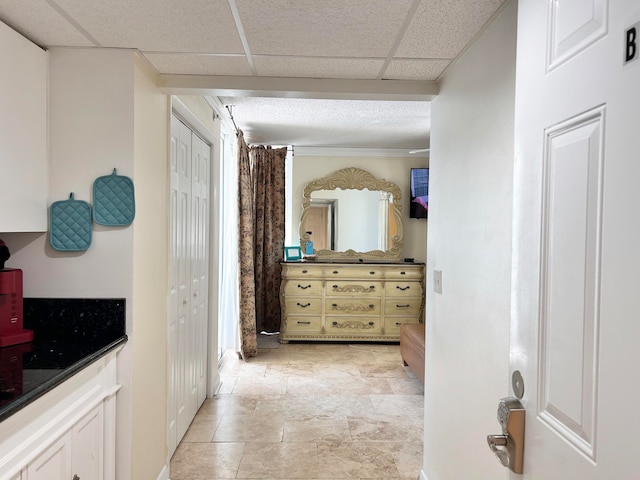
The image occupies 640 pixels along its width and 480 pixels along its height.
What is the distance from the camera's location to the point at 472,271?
5.66ft

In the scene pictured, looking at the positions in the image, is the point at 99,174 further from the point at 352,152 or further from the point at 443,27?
the point at 352,152

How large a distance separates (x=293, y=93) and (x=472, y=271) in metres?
1.22

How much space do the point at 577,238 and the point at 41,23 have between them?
6.15ft

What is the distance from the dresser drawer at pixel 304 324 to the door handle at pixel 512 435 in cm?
433

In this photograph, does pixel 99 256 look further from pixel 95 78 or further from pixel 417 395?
pixel 417 395

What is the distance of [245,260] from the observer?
455cm

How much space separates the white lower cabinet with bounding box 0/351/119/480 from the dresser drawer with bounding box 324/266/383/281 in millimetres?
3559

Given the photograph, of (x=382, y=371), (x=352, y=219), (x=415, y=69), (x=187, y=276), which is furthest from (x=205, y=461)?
(x=352, y=219)

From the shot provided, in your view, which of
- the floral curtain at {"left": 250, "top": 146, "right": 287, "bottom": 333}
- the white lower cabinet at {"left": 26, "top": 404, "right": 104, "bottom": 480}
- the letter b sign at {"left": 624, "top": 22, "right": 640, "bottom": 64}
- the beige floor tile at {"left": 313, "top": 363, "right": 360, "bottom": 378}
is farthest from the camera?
the floral curtain at {"left": 250, "top": 146, "right": 287, "bottom": 333}

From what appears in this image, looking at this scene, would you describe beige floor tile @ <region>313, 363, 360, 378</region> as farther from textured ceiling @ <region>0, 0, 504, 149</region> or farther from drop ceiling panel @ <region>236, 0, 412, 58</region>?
drop ceiling panel @ <region>236, 0, 412, 58</region>

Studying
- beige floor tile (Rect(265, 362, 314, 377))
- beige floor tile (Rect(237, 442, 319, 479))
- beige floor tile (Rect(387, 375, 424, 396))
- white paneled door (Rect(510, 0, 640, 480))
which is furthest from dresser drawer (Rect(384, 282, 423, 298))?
white paneled door (Rect(510, 0, 640, 480))

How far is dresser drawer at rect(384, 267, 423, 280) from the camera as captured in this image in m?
5.29

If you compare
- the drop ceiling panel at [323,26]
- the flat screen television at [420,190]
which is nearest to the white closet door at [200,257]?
the drop ceiling panel at [323,26]

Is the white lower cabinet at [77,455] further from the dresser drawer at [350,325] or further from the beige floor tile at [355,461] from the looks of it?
the dresser drawer at [350,325]
